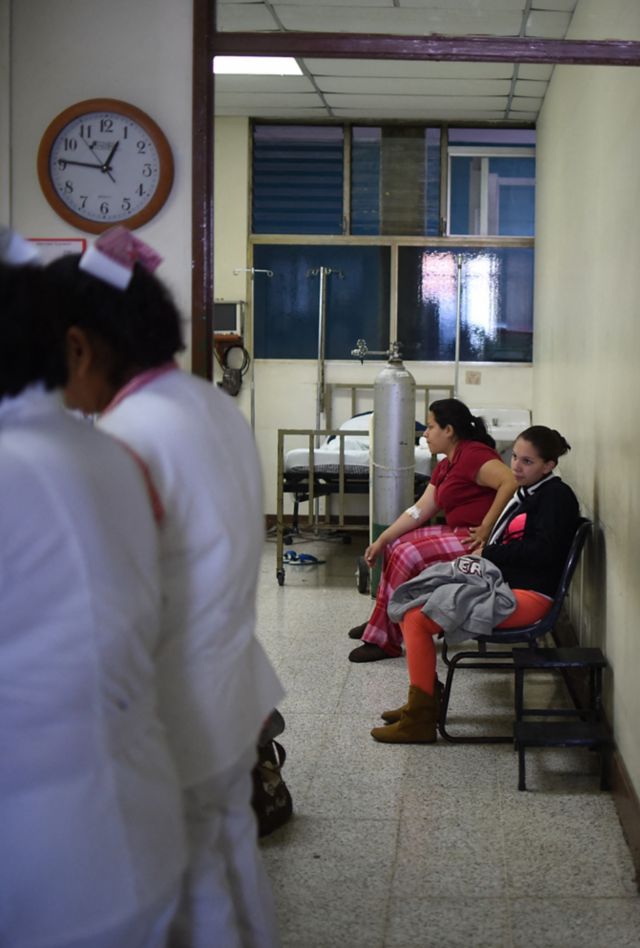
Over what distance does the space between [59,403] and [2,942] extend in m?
0.67

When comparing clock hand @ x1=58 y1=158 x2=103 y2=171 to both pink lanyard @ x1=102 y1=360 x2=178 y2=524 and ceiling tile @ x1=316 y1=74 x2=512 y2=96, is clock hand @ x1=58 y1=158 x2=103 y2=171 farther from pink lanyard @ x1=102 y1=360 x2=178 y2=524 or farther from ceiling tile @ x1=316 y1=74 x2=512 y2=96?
ceiling tile @ x1=316 y1=74 x2=512 y2=96

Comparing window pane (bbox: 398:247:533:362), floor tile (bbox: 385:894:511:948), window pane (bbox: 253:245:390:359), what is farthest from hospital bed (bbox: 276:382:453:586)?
floor tile (bbox: 385:894:511:948)

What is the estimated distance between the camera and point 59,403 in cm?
140

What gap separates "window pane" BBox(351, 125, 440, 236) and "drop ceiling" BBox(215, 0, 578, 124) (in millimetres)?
155

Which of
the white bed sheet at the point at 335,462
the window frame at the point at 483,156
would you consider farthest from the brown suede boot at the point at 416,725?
the window frame at the point at 483,156

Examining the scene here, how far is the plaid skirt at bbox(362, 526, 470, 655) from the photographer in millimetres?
4527

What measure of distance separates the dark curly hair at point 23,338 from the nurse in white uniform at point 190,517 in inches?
7.3

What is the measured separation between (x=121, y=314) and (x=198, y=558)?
1.23 ft

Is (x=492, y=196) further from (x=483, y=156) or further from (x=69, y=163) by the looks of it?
(x=69, y=163)

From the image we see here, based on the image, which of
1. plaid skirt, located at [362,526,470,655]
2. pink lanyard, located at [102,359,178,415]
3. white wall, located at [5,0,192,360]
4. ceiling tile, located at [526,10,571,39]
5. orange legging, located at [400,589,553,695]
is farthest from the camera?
plaid skirt, located at [362,526,470,655]

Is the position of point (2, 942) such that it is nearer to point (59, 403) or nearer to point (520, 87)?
point (59, 403)

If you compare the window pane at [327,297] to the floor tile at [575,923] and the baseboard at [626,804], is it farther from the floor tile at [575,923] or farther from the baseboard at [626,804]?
the floor tile at [575,923]

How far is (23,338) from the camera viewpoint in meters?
1.35

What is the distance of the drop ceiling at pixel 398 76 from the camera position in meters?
3.52
